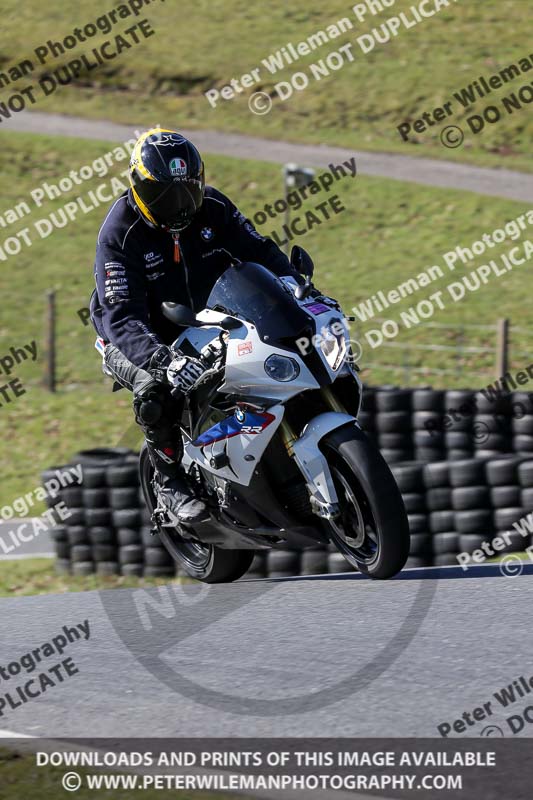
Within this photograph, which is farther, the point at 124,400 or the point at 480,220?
the point at 480,220

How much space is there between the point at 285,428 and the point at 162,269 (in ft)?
4.52

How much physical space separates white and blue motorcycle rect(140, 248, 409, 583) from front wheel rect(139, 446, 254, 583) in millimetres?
692

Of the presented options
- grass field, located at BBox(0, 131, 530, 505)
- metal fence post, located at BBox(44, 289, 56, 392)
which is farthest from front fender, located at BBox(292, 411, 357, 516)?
metal fence post, located at BBox(44, 289, 56, 392)

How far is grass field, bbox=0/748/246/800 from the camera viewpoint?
392 centimetres

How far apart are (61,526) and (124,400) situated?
647cm

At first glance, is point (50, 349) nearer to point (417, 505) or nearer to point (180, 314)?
point (417, 505)

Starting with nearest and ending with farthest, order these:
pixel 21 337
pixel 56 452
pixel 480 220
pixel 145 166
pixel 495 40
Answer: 1. pixel 145 166
2. pixel 56 452
3. pixel 21 337
4. pixel 480 220
5. pixel 495 40

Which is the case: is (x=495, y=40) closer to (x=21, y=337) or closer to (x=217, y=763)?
(x=21, y=337)

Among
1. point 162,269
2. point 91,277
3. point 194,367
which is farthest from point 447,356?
point 194,367

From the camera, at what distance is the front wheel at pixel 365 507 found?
5.50 meters

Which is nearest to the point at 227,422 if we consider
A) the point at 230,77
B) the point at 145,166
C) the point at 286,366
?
the point at 286,366

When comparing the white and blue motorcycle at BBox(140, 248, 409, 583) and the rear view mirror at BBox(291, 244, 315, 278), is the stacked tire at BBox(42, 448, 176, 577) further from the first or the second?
the rear view mirror at BBox(291, 244, 315, 278)

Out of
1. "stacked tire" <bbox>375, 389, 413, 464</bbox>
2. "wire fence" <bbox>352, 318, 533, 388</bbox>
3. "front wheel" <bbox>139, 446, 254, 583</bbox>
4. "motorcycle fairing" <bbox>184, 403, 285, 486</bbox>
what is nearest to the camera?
"motorcycle fairing" <bbox>184, 403, 285, 486</bbox>

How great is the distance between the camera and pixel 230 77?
3212 cm
